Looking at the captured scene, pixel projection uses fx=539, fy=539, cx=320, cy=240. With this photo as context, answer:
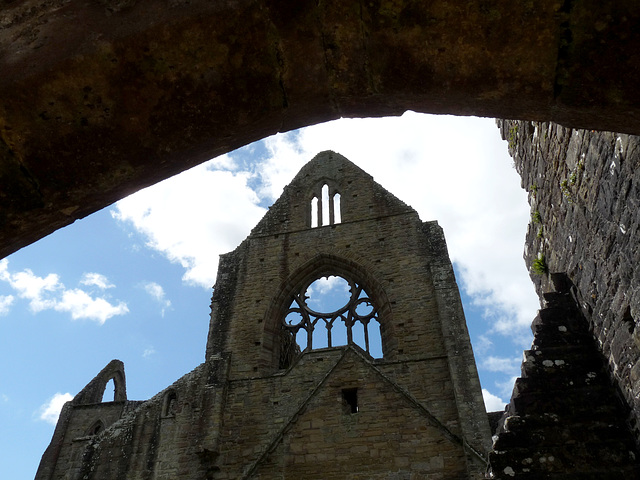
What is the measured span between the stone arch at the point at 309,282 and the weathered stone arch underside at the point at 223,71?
9.60m

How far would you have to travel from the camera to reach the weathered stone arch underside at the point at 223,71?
1393 millimetres

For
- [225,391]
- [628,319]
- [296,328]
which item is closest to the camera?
[628,319]

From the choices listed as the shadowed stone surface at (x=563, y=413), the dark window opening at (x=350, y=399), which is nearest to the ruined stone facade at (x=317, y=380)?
the dark window opening at (x=350, y=399)

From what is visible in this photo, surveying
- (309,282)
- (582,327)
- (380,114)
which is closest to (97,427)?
(309,282)

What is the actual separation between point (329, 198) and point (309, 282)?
9.15 feet

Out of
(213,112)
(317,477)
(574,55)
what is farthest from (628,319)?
(317,477)

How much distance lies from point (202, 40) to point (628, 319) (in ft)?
9.97

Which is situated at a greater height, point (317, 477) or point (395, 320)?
point (395, 320)

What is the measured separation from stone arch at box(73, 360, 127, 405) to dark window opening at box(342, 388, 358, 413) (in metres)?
8.95

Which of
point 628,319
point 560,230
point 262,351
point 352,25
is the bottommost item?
point 352,25

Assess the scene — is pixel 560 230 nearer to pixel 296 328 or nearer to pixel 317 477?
pixel 317 477

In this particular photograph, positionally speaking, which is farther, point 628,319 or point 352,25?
point 628,319

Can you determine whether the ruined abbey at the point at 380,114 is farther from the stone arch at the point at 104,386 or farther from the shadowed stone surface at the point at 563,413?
the stone arch at the point at 104,386

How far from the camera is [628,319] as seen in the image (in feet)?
10.8
